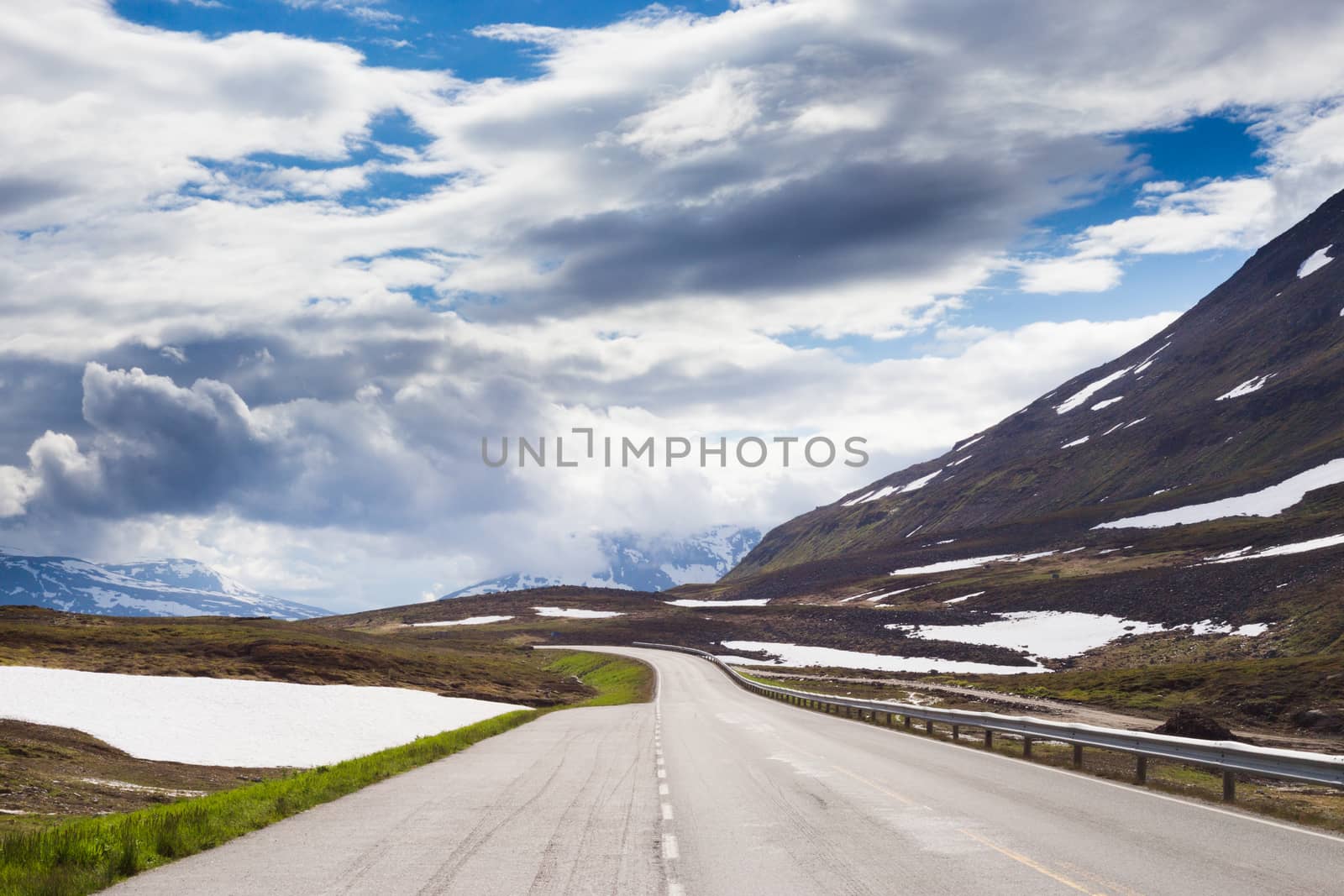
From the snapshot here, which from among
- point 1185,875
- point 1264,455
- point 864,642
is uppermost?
point 1264,455

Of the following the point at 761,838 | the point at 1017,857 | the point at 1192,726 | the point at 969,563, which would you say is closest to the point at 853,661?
the point at 969,563

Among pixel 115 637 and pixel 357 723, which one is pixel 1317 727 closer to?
pixel 357 723

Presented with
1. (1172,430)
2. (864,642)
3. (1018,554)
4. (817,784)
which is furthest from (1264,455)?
(817,784)

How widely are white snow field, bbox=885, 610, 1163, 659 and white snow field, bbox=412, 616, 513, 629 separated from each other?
71315mm

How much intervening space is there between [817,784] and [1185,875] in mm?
7994

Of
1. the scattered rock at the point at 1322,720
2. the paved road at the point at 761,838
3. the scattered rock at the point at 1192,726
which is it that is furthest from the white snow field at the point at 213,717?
the scattered rock at the point at 1322,720

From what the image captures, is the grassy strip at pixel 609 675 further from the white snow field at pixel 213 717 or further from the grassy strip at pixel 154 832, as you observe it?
the grassy strip at pixel 154 832

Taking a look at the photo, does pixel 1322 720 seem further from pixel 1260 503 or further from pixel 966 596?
pixel 1260 503

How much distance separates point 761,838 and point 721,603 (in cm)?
16509

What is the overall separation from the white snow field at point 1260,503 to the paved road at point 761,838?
4802 inches

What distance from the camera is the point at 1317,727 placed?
3656cm

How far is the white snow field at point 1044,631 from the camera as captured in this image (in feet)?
264

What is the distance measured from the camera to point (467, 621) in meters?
156

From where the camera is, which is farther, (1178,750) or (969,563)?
(969,563)
